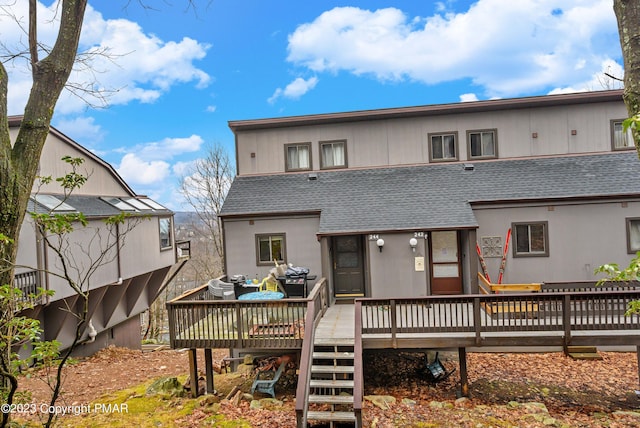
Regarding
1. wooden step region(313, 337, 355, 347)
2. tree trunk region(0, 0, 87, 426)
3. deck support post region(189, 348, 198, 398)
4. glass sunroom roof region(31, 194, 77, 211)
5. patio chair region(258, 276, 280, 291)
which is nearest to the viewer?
tree trunk region(0, 0, 87, 426)

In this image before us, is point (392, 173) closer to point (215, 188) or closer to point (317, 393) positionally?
point (317, 393)

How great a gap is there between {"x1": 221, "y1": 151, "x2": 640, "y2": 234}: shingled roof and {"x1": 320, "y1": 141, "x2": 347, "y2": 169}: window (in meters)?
0.30

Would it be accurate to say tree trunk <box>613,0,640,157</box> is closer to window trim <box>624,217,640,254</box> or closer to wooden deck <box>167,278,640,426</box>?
wooden deck <box>167,278,640,426</box>

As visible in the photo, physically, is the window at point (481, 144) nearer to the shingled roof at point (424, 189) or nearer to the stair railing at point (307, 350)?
the shingled roof at point (424, 189)

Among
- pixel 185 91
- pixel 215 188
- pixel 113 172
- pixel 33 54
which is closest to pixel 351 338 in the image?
pixel 33 54

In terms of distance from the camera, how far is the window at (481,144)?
12.1m

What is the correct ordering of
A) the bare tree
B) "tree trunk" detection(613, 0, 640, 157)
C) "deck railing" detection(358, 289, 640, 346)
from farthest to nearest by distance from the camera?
1. the bare tree
2. "deck railing" detection(358, 289, 640, 346)
3. "tree trunk" detection(613, 0, 640, 157)

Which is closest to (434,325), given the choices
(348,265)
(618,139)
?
(348,265)

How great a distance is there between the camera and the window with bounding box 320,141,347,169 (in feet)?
41.6

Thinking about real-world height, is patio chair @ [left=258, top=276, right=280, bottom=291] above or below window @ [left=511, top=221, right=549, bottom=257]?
below

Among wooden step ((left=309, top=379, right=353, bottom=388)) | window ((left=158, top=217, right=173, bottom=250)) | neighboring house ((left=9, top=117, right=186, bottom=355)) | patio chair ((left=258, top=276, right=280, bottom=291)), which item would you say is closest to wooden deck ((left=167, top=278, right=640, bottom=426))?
wooden step ((left=309, top=379, right=353, bottom=388))

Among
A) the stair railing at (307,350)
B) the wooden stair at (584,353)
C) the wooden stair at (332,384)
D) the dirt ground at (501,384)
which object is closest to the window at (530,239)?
the wooden stair at (584,353)

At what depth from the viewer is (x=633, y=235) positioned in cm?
988

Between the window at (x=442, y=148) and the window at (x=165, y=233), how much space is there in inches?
443
